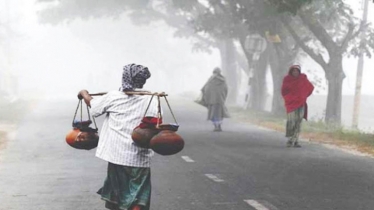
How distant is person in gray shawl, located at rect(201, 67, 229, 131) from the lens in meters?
20.8

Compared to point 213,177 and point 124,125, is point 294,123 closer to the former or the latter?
point 213,177

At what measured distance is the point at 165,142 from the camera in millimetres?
6184

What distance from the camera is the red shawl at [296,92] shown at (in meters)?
16.3

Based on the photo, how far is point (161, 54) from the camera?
7944cm

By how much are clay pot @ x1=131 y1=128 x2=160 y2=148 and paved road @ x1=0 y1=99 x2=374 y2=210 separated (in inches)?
92.2

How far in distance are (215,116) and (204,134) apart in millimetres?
1474

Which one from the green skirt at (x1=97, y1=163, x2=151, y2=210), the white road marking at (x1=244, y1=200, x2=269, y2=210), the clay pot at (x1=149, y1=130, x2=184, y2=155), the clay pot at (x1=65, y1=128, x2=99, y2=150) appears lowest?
the white road marking at (x1=244, y1=200, x2=269, y2=210)

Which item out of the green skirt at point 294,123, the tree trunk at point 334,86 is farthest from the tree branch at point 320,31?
the green skirt at point 294,123

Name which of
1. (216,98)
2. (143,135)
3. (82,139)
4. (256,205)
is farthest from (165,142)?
(216,98)

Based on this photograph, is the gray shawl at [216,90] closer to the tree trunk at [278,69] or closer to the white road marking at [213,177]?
the tree trunk at [278,69]

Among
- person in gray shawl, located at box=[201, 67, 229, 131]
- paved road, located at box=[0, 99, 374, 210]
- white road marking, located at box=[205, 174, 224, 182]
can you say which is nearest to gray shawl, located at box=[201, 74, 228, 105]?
person in gray shawl, located at box=[201, 67, 229, 131]

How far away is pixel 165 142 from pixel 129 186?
66cm

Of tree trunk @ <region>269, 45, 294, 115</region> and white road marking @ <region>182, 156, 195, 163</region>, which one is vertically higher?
tree trunk @ <region>269, 45, 294, 115</region>

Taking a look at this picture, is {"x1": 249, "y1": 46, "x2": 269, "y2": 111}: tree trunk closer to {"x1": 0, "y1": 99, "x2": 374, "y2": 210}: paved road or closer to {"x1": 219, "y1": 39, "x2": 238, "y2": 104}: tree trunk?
{"x1": 219, "y1": 39, "x2": 238, "y2": 104}: tree trunk
